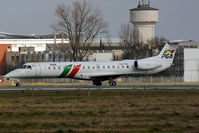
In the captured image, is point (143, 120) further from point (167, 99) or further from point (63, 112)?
point (167, 99)

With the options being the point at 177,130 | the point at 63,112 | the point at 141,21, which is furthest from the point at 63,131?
the point at 141,21

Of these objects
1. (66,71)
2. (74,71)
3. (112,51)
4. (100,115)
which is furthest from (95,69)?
(112,51)

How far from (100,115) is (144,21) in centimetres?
9730

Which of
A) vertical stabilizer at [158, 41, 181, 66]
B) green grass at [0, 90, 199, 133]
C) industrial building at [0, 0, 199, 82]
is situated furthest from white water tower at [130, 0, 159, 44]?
green grass at [0, 90, 199, 133]

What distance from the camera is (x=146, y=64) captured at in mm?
57469

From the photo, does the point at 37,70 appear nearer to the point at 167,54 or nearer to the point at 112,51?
the point at 167,54

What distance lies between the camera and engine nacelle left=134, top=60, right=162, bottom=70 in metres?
56.9

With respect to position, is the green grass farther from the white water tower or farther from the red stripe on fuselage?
the white water tower

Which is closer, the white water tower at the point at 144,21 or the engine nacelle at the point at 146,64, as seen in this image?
the engine nacelle at the point at 146,64

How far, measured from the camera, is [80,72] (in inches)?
2190

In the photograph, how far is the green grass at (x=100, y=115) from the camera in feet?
72.1

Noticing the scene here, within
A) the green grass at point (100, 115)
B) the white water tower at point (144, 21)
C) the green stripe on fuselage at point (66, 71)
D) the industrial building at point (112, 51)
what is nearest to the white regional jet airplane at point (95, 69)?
the green stripe on fuselage at point (66, 71)

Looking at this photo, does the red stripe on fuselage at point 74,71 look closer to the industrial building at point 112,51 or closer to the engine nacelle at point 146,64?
the engine nacelle at point 146,64

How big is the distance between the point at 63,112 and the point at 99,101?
6989 millimetres
